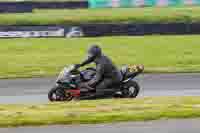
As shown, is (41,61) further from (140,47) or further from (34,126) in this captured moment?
(34,126)

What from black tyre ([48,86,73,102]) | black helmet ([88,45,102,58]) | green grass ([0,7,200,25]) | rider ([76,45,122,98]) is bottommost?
green grass ([0,7,200,25])

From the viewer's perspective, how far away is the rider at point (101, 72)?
44.4ft

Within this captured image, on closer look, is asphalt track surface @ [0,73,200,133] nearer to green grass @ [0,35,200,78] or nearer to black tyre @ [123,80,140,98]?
black tyre @ [123,80,140,98]

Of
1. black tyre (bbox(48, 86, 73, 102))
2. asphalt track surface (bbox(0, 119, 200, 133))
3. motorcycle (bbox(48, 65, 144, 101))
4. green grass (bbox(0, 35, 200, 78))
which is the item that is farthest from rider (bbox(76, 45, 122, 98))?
green grass (bbox(0, 35, 200, 78))

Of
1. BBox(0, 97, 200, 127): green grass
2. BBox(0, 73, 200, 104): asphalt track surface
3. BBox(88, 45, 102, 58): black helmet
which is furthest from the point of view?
BBox(0, 73, 200, 104): asphalt track surface

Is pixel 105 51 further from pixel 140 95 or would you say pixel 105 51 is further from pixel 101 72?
pixel 101 72

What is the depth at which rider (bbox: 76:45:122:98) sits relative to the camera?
13.5 meters

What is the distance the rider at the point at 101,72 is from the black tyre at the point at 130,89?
254 mm

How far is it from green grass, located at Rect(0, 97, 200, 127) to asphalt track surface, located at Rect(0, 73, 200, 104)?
123 inches

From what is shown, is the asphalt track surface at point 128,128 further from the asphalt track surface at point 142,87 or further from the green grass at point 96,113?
the asphalt track surface at point 142,87

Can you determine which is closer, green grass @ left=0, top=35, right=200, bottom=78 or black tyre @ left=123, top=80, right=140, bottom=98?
black tyre @ left=123, top=80, right=140, bottom=98

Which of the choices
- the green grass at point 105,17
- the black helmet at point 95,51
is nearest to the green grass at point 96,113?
the black helmet at point 95,51

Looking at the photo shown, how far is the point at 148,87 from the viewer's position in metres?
15.9

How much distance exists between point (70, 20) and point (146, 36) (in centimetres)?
463
